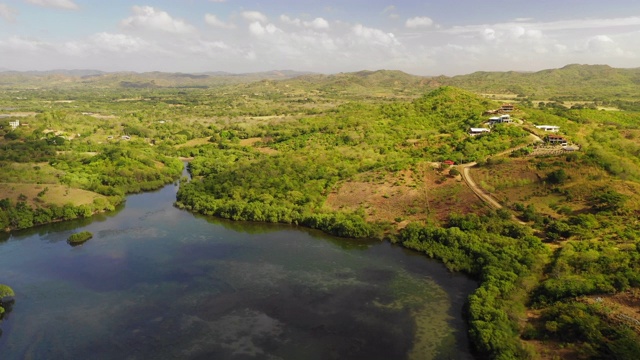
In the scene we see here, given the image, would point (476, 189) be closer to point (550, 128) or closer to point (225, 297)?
point (550, 128)

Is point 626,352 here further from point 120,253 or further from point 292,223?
point 120,253

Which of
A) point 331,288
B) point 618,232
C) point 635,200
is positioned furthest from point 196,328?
point 635,200

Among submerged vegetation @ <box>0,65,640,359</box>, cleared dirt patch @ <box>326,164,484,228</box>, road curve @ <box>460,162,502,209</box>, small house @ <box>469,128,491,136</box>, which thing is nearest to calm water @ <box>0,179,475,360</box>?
submerged vegetation @ <box>0,65,640,359</box>

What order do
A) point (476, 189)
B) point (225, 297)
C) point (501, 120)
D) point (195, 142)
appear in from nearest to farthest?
point (225, 297)
point (476, 189)
point (501, 120)
point (195, 142)

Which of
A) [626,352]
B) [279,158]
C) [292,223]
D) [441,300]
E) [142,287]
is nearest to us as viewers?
[626,352]

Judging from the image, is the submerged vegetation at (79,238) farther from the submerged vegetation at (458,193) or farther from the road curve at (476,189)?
→ the road curve at (476,189)

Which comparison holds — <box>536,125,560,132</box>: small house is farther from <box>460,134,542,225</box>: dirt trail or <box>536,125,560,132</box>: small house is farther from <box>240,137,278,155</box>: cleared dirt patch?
<box>240,137,278,155</box>: cleared dirt patch

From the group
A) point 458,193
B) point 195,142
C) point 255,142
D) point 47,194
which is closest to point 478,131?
point 458,193
